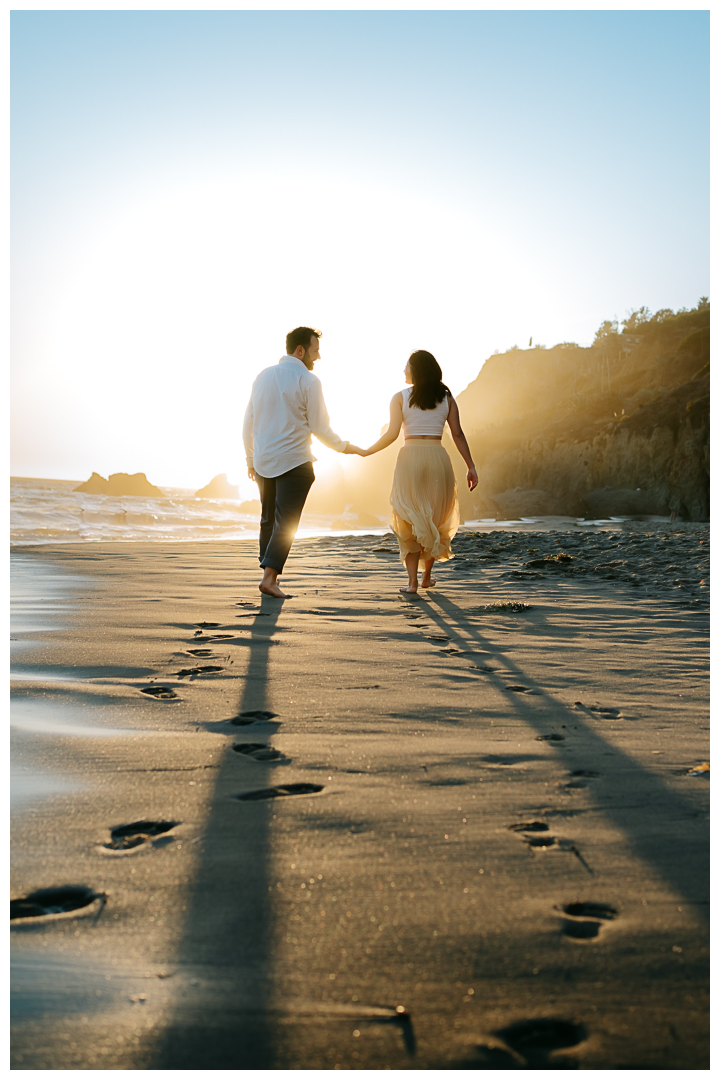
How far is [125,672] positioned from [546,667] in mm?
1862

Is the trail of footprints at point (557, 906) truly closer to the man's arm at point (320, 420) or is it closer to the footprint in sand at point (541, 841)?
the footprint in sand at point (541, 841)

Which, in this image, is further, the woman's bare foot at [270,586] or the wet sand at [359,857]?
the woman's bare foot at [270,586]

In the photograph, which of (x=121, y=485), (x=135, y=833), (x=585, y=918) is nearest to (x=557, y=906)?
(x=585, y=918)

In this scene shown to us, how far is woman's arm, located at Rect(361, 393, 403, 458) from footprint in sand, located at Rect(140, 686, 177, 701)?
337 centimetres

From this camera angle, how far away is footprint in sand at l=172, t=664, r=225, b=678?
2834mm

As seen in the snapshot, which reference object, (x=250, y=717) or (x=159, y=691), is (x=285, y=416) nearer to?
(x=159, y=691)

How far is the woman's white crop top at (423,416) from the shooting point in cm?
569

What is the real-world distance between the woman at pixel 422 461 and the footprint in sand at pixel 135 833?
4144 millimetres

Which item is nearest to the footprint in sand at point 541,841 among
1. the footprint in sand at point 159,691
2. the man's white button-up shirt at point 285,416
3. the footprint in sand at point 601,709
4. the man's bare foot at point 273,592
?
the footprint in sand at point 601,709

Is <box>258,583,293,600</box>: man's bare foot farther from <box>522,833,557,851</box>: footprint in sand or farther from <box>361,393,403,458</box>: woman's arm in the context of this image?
<box>522,833,557,851</box>: footprint in sand

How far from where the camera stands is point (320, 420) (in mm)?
5391

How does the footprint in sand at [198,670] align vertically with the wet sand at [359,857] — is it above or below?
above

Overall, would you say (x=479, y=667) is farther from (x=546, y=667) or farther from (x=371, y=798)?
(x=371, y=798)

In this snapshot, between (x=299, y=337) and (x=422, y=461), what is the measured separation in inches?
56.2
